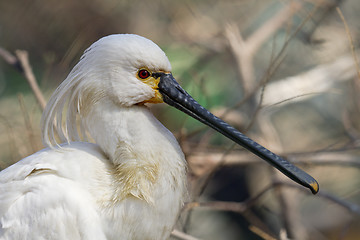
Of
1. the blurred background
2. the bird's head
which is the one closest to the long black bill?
the bird's head

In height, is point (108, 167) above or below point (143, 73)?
below

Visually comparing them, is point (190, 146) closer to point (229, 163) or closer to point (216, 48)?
point (229, 163)

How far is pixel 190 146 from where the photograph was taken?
3500 mm

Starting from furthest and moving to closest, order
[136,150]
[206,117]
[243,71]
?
[243,71], [206,117], [136,150]

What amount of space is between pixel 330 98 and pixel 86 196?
4540mm

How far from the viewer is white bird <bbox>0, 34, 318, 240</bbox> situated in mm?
2035

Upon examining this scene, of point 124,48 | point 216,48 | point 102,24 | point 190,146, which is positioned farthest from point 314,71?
point 102,24

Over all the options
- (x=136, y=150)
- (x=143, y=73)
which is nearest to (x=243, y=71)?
(x=143, y=73)

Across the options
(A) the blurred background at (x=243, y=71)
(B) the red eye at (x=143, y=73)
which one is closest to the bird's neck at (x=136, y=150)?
(B) the red eye at (x=143, y=73)

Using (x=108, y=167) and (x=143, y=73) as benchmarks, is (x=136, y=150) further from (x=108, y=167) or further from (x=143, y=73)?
(x=143, y=73)

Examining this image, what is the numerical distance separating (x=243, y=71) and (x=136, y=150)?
6.91 feet

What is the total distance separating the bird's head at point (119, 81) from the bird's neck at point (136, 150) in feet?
0.21

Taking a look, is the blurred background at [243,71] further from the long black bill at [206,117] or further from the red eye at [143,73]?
the red eye at [143,73]

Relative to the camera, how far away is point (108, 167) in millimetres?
2195
